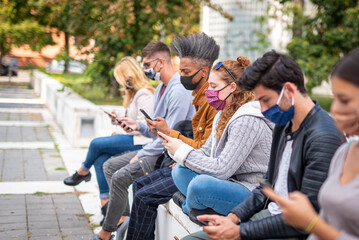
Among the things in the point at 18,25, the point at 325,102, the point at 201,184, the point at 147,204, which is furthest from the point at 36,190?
the point at 18,25

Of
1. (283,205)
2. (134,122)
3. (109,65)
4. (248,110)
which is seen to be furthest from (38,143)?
(283,205)

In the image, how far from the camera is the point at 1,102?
16.0 m

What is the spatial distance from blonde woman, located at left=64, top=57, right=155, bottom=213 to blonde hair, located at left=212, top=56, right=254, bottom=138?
1.99 m

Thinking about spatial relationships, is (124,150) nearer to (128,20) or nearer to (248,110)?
(248,110)

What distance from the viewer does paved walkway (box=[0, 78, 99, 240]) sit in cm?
481

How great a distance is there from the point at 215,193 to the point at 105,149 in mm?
2515

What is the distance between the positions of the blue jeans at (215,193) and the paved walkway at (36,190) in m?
2.24

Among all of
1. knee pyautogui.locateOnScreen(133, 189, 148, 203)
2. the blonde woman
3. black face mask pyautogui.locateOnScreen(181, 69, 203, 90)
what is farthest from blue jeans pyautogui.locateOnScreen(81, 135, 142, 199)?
knee pyautogui.locateOnScreen(133, 189, 148, 203)

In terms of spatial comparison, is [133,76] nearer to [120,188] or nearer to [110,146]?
[110,146]

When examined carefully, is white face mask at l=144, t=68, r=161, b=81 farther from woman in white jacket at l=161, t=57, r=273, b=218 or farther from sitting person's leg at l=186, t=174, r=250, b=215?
sitting person's leg at l=186, t=174, r=250, b=215

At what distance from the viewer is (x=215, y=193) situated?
2.81 meters

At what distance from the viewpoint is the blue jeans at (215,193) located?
9.16ft

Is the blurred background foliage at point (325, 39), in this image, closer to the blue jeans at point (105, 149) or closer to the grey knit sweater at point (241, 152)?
Result: the blue jeans at point (105, 149)

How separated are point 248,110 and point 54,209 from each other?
3360 millimetres
